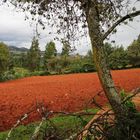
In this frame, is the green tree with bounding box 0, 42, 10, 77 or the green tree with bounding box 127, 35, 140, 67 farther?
the green tree with bounding box 127, 35, 140, 67

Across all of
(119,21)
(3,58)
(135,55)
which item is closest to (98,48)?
(119,21)

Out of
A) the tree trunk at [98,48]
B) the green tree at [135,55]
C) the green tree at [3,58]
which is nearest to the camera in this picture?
the tree trunk at [98,48]

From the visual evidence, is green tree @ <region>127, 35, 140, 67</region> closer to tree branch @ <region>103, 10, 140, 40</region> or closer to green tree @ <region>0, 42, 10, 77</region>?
green tree @ <region>0, 42, 10, 77</region>

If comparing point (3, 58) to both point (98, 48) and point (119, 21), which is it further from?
point (119, 21)

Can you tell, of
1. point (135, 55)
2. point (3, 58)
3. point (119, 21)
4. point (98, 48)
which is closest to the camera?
point (119, 21)

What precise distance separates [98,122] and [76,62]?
179 feet

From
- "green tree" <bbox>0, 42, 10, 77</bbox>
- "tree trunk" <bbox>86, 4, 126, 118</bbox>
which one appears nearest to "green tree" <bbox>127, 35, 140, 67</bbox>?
"green tree" <bbox>0, 42, 10, 77</bbox>

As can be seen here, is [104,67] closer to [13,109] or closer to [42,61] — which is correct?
[13,109]

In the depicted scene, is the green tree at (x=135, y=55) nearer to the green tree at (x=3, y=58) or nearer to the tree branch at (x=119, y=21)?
the green tree at (x=3, y=58)

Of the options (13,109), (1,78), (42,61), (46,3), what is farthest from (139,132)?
(42,61)

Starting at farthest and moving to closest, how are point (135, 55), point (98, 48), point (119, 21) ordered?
point (135, 55), point (98, 48), point (119, 21)

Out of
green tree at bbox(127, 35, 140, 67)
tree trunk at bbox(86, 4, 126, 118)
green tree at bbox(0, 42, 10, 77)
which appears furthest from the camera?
green tree at bbox(127, 35, 140, 67)

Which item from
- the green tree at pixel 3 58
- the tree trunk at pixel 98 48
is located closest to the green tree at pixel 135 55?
the green tree at pixel 3 58

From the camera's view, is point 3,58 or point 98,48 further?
point 3,58
